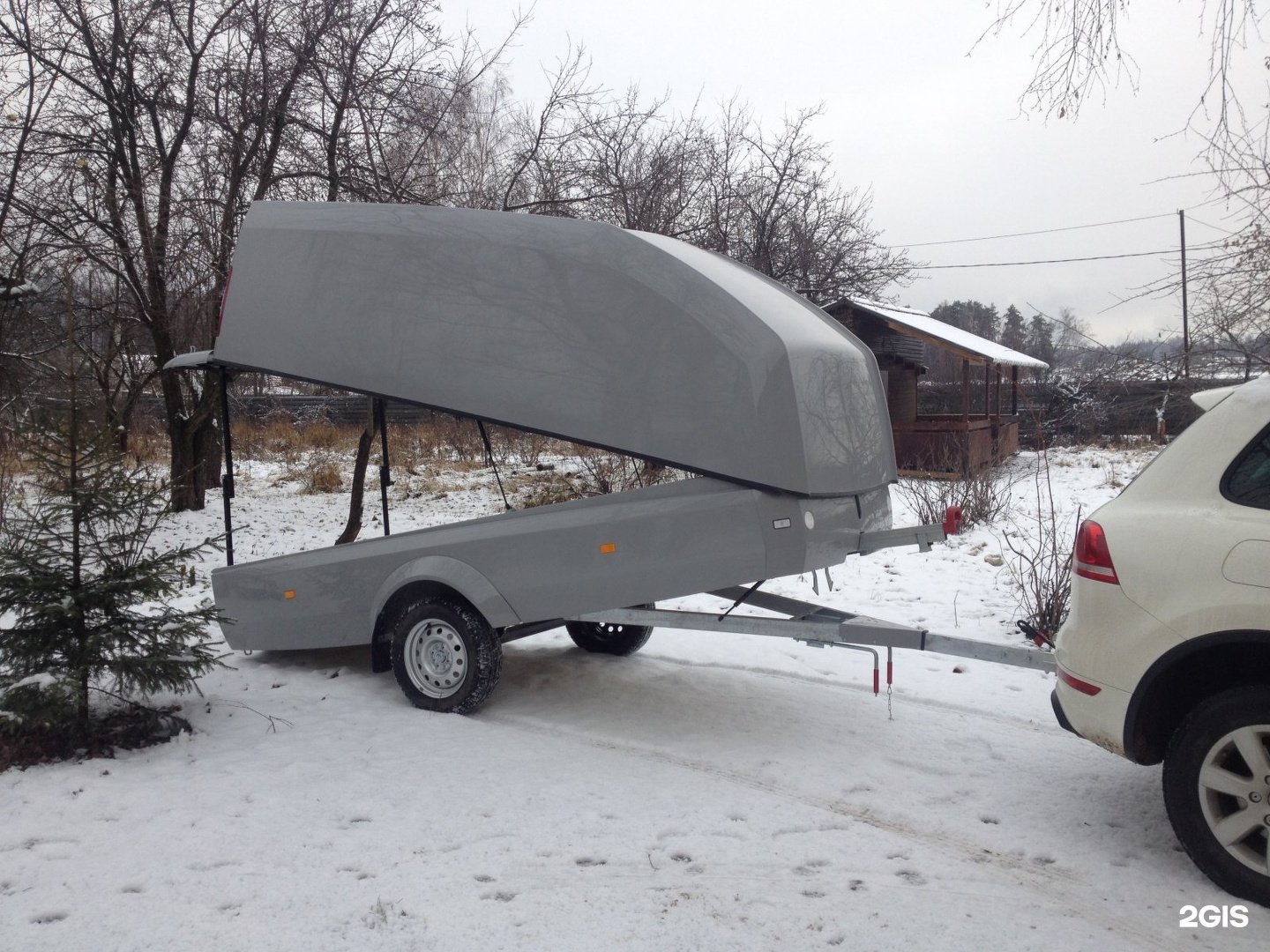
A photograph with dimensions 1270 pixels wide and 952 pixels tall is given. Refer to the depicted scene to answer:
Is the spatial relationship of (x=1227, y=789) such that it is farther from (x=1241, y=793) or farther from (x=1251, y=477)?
(x=1251, y=477)

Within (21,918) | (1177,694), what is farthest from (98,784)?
(1177,694)

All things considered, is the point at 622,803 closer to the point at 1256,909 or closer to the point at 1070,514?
the point at 1256,909

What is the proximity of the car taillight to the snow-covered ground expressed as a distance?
3.84ft

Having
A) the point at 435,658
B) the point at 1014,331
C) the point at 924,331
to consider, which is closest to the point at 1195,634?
the point at 435,658

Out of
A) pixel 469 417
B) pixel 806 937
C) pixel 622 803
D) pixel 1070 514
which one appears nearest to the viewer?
pixel 806 937

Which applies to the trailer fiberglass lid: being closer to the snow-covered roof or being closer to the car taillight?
the car taillight

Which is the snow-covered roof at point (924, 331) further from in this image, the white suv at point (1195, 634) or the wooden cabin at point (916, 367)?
the white suv at point (1195, 634)

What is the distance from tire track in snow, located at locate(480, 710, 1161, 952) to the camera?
337 cm

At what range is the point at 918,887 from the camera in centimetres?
358

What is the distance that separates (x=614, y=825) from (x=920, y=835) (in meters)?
1.36

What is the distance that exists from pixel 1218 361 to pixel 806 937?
5.32 m

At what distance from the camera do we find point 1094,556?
3.76 m

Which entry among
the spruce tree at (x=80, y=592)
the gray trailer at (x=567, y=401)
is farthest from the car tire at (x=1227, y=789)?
the spruce tree at (x=80, y=592)

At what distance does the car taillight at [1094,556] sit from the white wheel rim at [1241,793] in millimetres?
700
